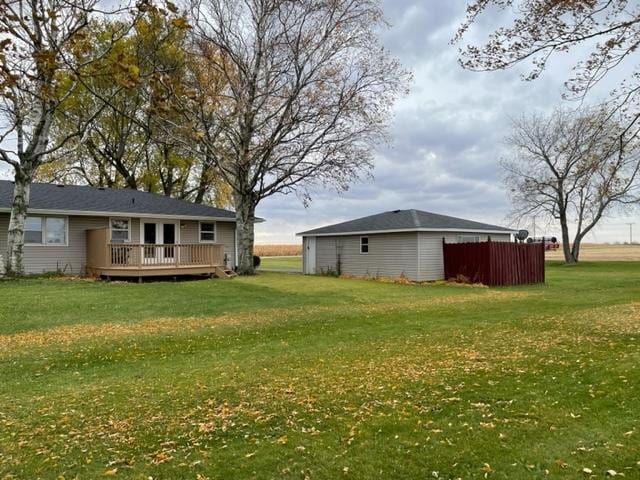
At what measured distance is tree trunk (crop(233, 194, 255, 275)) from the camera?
2420 centimetres

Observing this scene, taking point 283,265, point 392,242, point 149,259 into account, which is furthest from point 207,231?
point 283,265

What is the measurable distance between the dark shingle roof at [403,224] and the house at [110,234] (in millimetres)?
6604

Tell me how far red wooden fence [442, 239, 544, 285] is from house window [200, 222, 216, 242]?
11.2 m

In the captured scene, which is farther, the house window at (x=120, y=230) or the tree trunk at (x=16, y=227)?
the house window at (x=120, y=230)

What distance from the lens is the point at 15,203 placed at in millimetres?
18031

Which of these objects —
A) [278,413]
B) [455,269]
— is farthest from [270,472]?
[455,269]

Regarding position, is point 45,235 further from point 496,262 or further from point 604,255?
point 604,255

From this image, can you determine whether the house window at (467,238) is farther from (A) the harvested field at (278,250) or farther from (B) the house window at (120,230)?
(A) the harvested field at (278,250)

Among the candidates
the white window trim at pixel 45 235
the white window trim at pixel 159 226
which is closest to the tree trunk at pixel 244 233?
the white window trim at pixel 159 226

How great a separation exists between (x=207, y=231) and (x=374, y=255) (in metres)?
8.25

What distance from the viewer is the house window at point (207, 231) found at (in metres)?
24.9

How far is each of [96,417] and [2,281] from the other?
14.6m

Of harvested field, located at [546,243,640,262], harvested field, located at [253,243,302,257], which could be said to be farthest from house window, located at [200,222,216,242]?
harvested field, located at [253,243,302,257]

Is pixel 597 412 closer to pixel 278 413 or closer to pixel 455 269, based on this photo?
pixel 278 413
